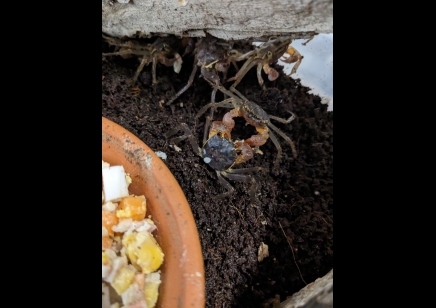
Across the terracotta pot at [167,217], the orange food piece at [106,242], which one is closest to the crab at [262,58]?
the terracotta pot at [167,217]

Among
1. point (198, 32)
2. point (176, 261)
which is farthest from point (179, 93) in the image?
point (176, 261)

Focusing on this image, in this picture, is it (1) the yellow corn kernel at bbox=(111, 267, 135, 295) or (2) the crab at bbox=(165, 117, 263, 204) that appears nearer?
(1) the yellow corn kernel at bbox=(111, 267, 135, 295)

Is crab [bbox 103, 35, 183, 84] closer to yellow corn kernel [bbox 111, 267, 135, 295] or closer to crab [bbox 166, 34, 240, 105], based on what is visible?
crab [bbox 166, 34, 240, 105]

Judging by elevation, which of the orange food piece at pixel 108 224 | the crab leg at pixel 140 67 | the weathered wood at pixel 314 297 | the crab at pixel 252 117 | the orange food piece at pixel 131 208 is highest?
the crab leg at pixel 140 67

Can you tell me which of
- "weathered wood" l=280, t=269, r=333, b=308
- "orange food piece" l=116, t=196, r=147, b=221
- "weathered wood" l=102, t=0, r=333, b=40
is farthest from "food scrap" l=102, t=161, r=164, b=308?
"weathered wood" l=102, t=0, r=333, b=40

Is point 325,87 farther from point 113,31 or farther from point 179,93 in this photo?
point 113,31

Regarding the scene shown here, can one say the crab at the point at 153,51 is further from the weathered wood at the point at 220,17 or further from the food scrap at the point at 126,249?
the food scrap at the point at 126,249
